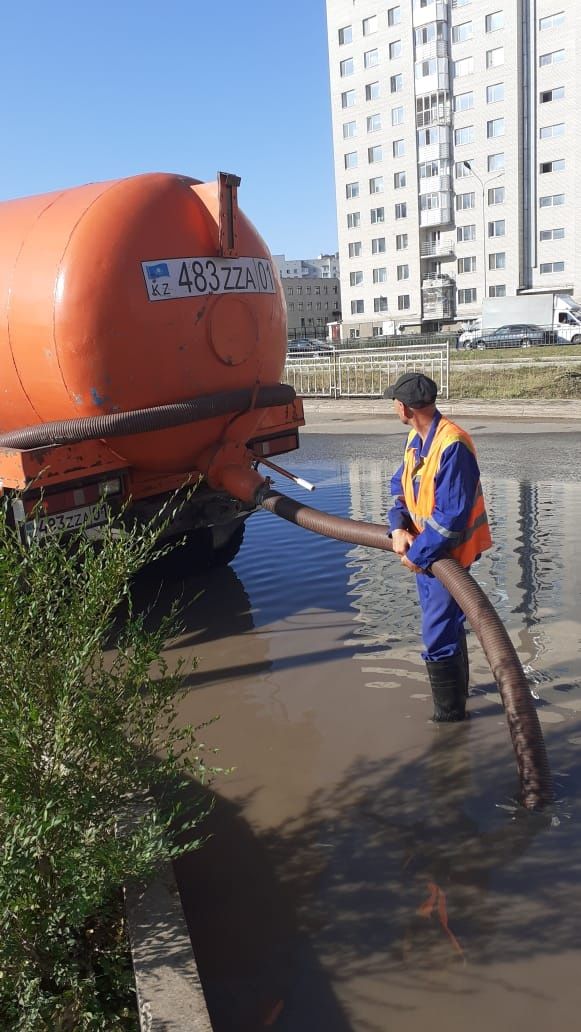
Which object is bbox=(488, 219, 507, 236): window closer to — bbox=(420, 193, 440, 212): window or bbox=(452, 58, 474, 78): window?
bbox=(420, 193, 440, 212): window

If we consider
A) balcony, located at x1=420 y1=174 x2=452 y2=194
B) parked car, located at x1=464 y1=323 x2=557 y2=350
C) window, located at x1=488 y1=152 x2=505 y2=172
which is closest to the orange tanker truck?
parked car, located at x1=464 y1=323 x2=557 y2=350

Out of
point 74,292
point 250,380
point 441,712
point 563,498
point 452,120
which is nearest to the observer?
point 441,712

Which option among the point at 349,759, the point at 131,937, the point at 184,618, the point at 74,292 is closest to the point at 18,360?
the point at 74,292

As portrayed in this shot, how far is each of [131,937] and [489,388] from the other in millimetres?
17795

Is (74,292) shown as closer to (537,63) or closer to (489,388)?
(489,388)

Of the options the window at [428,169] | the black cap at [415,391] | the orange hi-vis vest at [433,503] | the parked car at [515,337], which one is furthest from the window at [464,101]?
the orange hi-vis vest at [433,503]

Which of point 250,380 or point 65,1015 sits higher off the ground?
point 250,380

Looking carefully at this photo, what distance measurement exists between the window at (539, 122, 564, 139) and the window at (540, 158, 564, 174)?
4.53 feet

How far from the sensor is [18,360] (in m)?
5.07

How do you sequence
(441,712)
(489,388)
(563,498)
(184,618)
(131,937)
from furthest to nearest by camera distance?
1. (489,388)
2. (563,498)
3. (184,618)
4. (441,712)
5. (131,937)

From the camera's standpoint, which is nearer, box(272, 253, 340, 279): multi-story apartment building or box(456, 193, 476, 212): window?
box(456, 193, 476, 212): window

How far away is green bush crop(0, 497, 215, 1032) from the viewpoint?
2.23m

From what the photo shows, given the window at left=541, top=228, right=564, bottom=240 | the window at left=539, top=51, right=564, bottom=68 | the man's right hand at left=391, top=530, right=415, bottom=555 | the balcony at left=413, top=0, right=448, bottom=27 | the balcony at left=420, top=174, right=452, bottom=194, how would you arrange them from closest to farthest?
the man's right hand at left=391, top=530, right=415, bottom=555 → the window at left=539, top=51, right=564, bottom=68 → the window at left=541, top=228, right=564, bottom=240 → the balcony at left=413, top=0, right=448, bottom=27 → the balcony at left=420, top=174, right=452, bottom=194

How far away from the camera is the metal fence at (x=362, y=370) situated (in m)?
19.3
